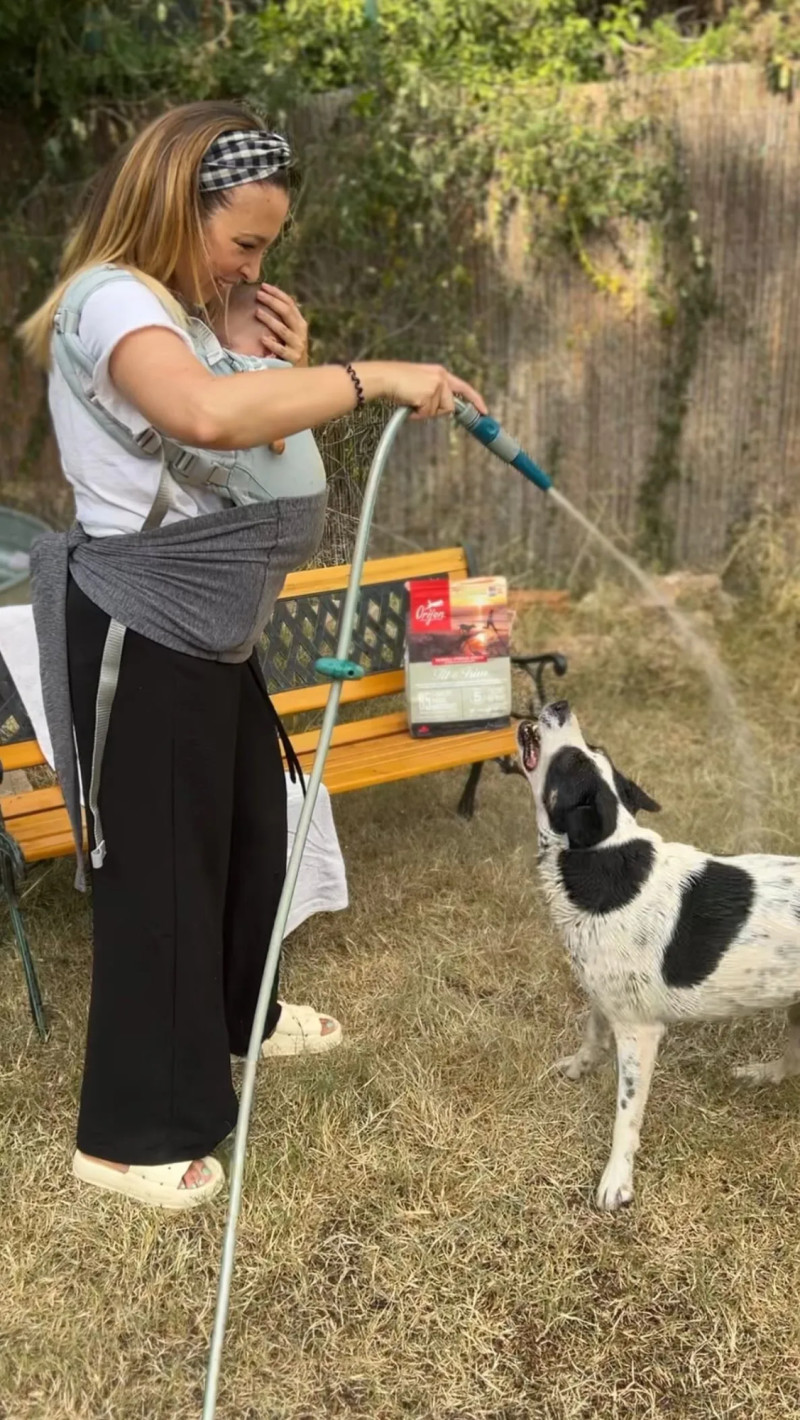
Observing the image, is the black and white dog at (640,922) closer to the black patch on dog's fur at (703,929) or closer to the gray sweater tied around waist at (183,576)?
the black patch on dog's fur at (703,929)

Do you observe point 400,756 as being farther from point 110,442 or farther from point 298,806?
point 110,442

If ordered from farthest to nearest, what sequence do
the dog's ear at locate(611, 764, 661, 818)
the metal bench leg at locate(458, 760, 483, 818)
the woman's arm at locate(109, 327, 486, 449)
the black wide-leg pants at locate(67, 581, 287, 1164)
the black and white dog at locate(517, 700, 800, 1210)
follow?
the metal bench leg at locate(458, 760, 483, 818), the dog's ear at locate(611, 764, 661, 818), the black and white dog at locate(517, 700, 800, 1210), the black wide-leg pants at locate(67, 581, 287, 1164), the woman's arm at locate(109, 327, 486, 449)

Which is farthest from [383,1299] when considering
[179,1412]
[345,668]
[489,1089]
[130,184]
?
[130,184]

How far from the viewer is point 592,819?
2.49m

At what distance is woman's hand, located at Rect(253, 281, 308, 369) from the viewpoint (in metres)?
2.36

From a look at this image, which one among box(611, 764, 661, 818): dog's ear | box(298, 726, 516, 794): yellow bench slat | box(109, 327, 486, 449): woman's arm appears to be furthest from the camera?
box(298, 726, 516, 794): yellow bench slat

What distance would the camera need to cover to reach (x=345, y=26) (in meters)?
7.12

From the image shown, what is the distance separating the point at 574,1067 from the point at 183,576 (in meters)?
1.67

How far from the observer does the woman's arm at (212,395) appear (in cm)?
179

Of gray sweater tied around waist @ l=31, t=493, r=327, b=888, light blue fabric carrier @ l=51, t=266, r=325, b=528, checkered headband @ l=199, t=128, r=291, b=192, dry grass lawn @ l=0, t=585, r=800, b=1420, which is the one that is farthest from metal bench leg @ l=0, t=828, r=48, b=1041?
checkered headband @ l=199, t=128, r=291, b=192

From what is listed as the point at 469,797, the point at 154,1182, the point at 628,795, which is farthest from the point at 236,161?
the point at 469,797

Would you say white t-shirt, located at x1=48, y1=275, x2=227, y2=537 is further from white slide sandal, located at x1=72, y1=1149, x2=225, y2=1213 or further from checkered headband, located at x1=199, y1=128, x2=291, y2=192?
white slide sandal, located at x1=72, y1=1149, x2=225, y2=1213

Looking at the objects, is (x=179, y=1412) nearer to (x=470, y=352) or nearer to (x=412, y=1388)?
(x=412, y=1388)

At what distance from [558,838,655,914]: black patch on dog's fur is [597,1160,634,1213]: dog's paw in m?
0.60
